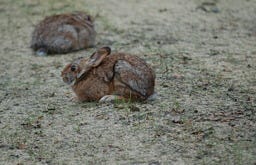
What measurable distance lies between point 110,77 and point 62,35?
3029 millimetres

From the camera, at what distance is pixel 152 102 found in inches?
273

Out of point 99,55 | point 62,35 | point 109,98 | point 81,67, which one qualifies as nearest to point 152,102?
point 109,98

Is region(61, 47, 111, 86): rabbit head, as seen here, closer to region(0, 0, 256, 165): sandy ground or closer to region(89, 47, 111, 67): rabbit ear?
region(89, 47, 111, 67): rabbit ear

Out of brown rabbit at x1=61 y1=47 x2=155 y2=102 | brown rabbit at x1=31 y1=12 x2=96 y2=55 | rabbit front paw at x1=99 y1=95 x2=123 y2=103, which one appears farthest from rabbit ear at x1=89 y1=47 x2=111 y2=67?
brown rabbit at x1=31 y1=12 x2=96 y2=55

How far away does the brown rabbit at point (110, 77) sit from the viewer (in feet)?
22.4

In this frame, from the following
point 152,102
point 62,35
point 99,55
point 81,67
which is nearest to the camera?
point 152,102

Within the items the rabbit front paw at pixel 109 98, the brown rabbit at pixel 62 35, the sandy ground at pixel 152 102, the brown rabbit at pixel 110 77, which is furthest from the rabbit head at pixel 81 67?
the brown rabbit at pixel 62 35

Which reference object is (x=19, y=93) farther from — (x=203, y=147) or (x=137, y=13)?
(x=137, y=13)

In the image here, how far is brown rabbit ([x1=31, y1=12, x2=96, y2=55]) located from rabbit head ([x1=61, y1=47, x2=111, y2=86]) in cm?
245

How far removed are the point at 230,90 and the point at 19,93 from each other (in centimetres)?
267

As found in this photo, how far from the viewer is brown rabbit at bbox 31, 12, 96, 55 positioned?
32.0 feet

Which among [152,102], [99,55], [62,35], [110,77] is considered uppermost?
[99,55]

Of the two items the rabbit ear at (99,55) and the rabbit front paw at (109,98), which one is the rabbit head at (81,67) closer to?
the rabbit ear at (99,55)

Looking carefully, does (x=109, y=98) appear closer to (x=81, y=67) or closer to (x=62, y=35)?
(x=81, y=67)
